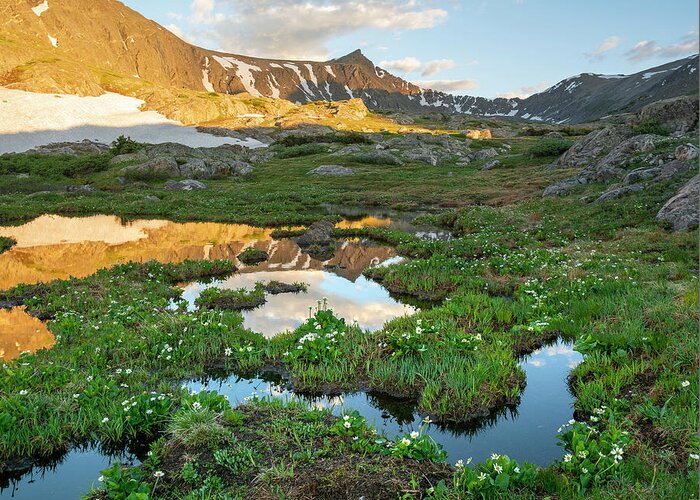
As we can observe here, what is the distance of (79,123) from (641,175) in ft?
451

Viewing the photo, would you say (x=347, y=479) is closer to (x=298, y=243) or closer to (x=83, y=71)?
(x=298, y=243)

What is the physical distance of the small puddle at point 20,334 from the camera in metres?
12.8

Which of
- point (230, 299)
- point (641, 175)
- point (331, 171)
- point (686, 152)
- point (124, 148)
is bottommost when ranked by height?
point (230, 299)

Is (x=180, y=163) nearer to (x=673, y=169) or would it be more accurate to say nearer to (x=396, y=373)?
(x=673, y=169)

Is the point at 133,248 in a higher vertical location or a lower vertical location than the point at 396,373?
lower

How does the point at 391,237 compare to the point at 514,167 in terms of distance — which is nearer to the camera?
the point at 391,237

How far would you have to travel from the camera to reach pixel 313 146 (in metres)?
108

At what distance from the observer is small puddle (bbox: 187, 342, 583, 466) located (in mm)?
8352

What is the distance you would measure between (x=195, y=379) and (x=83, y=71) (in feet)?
591

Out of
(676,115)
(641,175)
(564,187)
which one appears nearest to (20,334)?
(641,175)

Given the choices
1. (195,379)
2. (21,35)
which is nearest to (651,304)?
(195,379)

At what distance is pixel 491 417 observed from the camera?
939 centimetres

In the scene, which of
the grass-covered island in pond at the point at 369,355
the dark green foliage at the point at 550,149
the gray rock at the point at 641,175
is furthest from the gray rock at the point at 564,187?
the dark green foliage at the point at 550,149

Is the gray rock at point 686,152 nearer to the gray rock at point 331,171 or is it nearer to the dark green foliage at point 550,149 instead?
the dark green foliage at point 550,149
